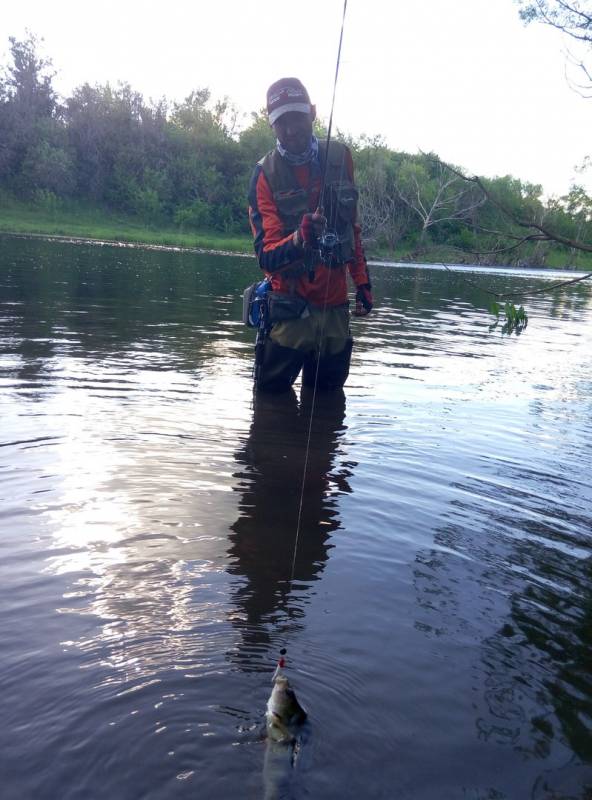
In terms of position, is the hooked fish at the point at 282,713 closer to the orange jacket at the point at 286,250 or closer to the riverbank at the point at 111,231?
the orange jacket at the point at 286,250

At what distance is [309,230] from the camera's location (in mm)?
6168

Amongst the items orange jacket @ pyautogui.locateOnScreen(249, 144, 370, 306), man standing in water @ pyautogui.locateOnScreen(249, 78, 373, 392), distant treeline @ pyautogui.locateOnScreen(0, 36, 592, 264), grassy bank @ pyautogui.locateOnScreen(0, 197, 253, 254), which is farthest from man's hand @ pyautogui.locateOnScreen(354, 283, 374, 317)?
distant treeline @ pyautogui.locateOnScreen(0, 36, 592, 264)

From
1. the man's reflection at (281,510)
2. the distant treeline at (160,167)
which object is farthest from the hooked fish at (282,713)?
the distant treeline at (160,167)

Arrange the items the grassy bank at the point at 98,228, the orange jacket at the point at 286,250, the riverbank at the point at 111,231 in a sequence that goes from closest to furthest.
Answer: the orange jacket at the point at 286,250 → the riverbank at the point at 111,231 → the grassy bank at the point at 98,228

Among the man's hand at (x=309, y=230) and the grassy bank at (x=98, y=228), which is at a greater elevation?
the man's hand at (x=309, y=230)

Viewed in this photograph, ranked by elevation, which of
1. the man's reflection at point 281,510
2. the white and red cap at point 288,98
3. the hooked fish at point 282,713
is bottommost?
the man's reflection at point 281,510

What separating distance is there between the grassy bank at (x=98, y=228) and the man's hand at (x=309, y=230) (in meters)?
46.7

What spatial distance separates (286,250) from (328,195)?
0.80 m

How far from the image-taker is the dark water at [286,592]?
2.63 m

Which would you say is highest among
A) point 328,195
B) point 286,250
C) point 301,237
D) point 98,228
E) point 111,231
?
point 328,195

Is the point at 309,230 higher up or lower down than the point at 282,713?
higher up

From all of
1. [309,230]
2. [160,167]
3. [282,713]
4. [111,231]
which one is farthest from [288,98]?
[160,167]

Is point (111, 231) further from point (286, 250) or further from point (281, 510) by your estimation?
point (281, 510)

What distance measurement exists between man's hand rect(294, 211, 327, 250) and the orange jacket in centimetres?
15
